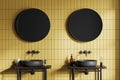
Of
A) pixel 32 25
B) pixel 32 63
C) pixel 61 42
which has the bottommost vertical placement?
pixel 32 63

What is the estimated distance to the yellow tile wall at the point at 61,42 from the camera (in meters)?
5.14

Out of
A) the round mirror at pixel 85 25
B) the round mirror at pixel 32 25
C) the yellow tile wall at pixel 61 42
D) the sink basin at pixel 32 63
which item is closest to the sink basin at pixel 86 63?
the yellow tile wall at pixel 61 42

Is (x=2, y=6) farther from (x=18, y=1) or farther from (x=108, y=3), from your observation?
(x=108, y=3)

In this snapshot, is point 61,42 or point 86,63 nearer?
point 86,63

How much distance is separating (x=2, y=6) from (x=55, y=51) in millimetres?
1270

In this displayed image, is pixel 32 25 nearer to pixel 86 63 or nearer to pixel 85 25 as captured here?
pixel 85 25

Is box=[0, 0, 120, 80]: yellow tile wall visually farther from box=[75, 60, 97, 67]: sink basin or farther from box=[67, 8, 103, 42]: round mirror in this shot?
box=[75, 60, 97, 67]: sink basin

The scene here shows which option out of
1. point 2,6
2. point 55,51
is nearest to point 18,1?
point 2,6

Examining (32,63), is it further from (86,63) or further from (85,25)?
(85,25)

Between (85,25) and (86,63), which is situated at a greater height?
(85,25)

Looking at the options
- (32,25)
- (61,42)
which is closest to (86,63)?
(61,42)

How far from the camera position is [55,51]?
17.0 ft

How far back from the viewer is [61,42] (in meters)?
5.16

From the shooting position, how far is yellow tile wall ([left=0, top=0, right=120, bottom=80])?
5141 mm
